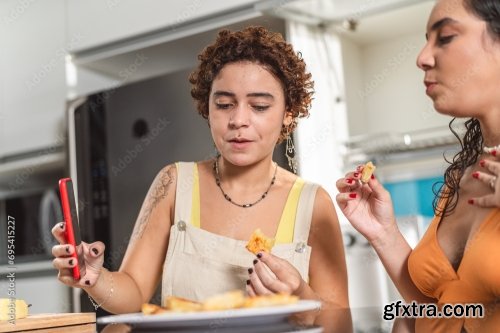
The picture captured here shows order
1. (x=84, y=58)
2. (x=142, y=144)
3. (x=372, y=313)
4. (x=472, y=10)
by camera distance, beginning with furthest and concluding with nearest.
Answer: (x=84, y=58), (x=142, y=144), (x=472, y=10), (x=372, y=313)

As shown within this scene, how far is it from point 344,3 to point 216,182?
104cm

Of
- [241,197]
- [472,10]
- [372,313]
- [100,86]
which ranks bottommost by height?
[372,313]

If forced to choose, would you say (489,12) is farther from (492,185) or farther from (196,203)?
(196,203)

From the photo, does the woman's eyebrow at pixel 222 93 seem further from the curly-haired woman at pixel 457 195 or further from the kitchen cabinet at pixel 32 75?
the kitchen cabinet at pixel 32 75

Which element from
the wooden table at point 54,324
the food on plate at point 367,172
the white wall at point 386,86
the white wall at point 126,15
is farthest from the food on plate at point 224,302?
the white wall at point 386,86

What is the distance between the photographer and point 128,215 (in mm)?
2352

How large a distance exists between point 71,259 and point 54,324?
16 centimetres

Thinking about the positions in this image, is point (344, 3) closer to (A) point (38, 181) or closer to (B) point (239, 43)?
(B) point (239, 43)

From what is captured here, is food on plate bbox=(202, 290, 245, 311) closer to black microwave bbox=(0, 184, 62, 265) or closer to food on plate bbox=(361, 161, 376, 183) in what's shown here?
food on plate bbox=(361, 161, 376, 183)

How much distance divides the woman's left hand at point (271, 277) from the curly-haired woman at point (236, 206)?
26 cm

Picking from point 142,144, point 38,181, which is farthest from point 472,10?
point 38,181

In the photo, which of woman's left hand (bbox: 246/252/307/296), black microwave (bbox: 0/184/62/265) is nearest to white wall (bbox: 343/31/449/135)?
black microwave (bbox: 0/184/62/265)

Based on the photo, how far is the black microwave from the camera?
106 inches

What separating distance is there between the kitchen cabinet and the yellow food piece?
1826 millimetres
